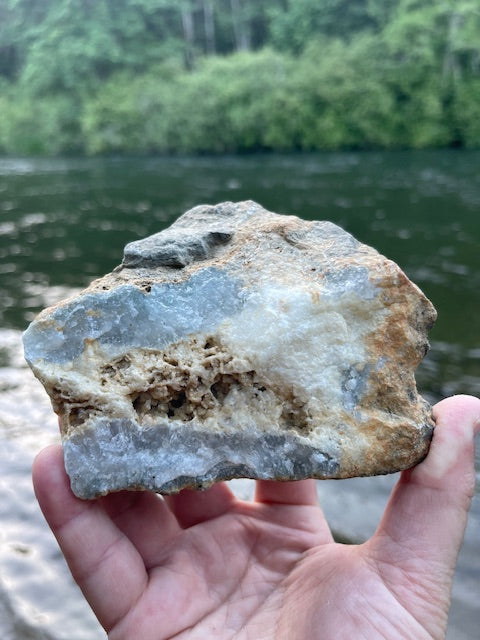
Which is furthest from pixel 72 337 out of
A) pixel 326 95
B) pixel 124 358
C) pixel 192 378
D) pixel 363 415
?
pixel 326 95

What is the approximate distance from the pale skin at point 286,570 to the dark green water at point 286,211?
3.13m

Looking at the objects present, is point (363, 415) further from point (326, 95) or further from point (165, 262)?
point (326, 95)

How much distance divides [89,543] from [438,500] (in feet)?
3.63

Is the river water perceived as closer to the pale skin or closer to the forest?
the pale skin

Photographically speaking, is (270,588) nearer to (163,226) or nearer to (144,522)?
(144,522)

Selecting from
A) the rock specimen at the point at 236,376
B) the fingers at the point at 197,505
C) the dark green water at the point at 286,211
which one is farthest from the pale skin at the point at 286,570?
the dark green water at the point at 286,211

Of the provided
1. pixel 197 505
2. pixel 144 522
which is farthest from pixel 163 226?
pixel 144 522

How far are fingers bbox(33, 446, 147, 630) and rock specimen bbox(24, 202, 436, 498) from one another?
0.27 feet

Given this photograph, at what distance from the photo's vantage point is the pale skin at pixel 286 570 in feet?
5.33

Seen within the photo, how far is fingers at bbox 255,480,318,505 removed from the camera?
2330 millimetres

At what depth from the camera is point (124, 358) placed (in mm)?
1780

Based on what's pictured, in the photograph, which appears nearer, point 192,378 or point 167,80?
point 192,378

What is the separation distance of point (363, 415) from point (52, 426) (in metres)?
2.90

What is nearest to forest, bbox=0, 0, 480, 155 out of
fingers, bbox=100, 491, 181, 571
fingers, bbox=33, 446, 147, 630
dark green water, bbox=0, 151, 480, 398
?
dark green water, bbox=0, 151, 480, 398
